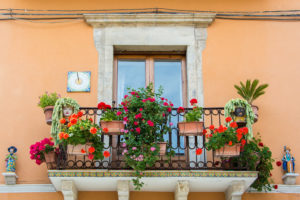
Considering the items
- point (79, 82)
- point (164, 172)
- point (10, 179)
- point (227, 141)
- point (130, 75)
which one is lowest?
point (10, 179)

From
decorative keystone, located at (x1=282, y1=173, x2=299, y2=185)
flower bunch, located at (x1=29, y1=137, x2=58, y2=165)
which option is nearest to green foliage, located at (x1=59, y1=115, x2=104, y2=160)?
flower bunch, located at (x1=29, y1=137, x2=58, y2=165)

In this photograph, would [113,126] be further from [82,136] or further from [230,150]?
[230,150]

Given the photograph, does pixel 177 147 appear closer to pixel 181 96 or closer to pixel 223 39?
pixel 181 96

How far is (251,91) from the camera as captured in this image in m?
8.29

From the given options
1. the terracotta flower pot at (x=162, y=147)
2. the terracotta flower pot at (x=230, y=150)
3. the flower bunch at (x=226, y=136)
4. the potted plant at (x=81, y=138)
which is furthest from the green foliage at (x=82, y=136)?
the terracotta flower pot at (x=230, y=150)

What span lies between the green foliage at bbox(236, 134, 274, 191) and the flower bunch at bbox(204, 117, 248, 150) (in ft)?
0.58

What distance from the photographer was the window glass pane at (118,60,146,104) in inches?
362

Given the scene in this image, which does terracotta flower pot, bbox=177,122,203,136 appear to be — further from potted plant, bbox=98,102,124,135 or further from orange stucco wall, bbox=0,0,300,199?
orange stucco wall, bbox=0,0,300,199

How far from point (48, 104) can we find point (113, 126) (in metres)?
1.11

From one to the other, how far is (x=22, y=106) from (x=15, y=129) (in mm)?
401

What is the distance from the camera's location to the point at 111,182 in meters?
7.78

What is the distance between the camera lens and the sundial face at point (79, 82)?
8.79 meters

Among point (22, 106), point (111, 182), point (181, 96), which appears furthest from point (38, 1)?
point (111, 182)

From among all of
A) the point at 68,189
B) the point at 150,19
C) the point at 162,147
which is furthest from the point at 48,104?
the point at 150,19
